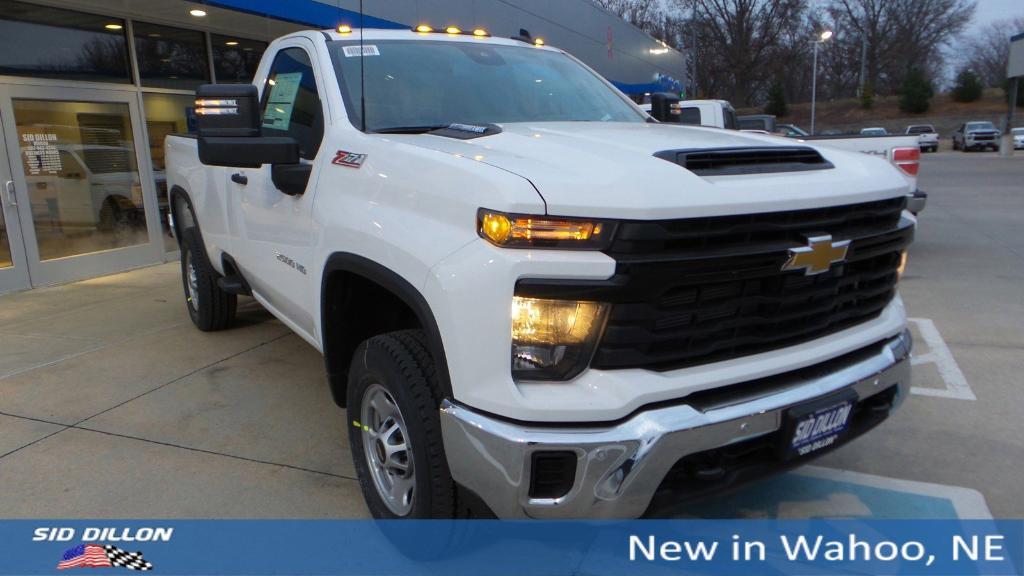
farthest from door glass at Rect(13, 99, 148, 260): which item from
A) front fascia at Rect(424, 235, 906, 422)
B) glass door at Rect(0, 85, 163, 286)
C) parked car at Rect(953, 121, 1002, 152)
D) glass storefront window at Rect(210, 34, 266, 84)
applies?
parked car at Rect(953, 121, 1002, 152)

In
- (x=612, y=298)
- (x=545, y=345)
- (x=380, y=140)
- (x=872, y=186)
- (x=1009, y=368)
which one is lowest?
(x=1009, y=368)

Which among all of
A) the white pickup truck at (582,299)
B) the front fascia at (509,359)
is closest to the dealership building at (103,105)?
the white pickup truck at (582,299)

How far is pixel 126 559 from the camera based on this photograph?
2.88 meters

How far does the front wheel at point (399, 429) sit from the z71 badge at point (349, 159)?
0.71m

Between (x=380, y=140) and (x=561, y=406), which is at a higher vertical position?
(x=380, y=140)

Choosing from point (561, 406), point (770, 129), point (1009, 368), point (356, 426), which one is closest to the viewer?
point (561, 406)

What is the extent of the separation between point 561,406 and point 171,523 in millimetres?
1999

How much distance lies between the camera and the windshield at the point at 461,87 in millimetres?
3357

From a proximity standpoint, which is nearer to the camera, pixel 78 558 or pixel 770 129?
pixel 78 558

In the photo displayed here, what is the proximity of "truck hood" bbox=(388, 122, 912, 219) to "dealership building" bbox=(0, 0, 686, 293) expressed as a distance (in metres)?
5.05

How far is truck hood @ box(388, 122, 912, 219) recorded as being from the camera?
2.10 metres

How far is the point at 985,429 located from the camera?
388cm

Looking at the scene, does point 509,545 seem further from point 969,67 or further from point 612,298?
point 969,67

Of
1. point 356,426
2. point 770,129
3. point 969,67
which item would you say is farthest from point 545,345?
point 969,67
